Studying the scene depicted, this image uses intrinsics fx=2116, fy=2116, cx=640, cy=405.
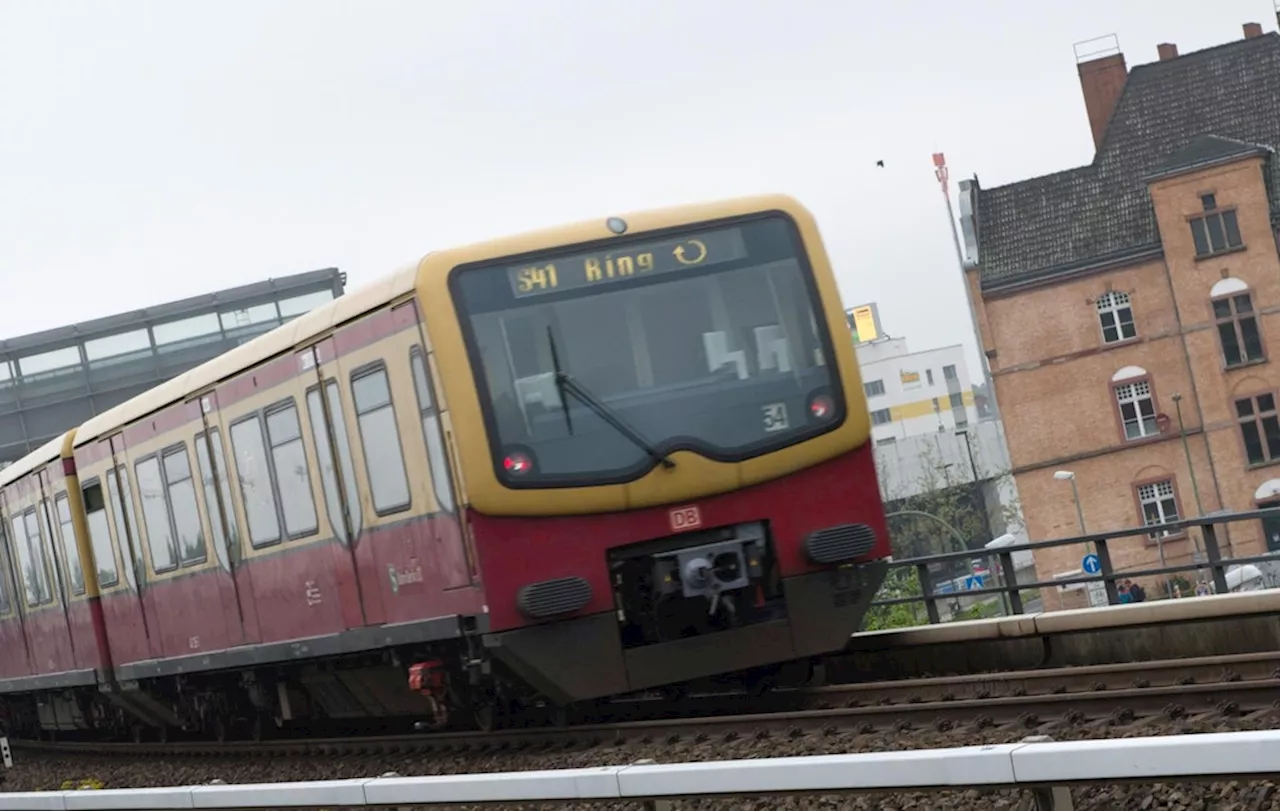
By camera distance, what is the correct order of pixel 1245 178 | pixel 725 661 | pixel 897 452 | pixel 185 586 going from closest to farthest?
pixel 725 661, pixel 185 586, pixel 1245 178, pixel 897 452

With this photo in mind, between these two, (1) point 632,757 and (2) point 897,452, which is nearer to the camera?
(1) point 632,757

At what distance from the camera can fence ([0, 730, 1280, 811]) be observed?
5312 mm

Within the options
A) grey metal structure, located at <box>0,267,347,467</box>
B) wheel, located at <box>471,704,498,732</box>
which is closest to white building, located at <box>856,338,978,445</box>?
grey metal structure, located at <box>0,267,347,467</box>

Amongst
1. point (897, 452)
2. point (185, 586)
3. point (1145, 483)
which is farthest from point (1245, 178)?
point (185, 586)

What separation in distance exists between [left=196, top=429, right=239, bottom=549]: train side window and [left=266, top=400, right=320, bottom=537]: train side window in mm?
1228

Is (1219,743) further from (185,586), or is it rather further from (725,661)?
(185,586)

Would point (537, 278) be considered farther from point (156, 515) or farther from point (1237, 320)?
point (1237, 320)

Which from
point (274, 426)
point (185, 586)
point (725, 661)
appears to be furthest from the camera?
point (185, 586)

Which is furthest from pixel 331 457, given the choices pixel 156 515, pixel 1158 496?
pixel 1158 496

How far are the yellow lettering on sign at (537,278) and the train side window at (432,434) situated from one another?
2.39 feet

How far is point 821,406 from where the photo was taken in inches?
510

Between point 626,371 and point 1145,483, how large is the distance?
57697 millimetres

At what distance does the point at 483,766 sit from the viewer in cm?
1285

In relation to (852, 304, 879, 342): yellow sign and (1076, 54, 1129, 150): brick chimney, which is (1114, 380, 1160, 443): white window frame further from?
(852, 304, 879, 342): yellow sign
